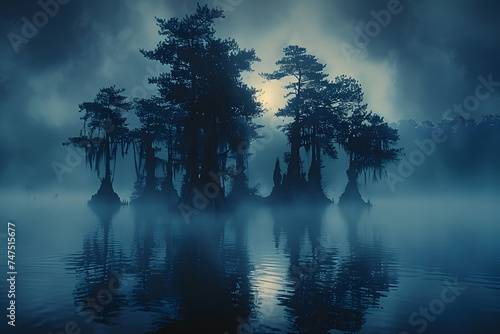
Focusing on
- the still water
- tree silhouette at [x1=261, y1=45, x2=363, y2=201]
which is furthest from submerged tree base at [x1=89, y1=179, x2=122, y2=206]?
the still water

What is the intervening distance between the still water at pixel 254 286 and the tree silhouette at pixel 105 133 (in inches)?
1572

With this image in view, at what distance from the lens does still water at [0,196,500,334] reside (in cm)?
841

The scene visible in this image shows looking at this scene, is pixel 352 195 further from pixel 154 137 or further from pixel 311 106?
pixel 154 137

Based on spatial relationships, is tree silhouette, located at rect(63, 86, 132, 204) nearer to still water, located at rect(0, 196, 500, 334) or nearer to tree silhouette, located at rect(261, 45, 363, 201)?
tree silhouette, located at rect(261, 45, 363, 201)

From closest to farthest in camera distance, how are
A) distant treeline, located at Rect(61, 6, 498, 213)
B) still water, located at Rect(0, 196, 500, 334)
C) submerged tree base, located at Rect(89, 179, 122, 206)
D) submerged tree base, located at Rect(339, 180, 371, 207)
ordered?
still water, located at Rect(0, 196, 500, 334) → distant treeline, located at Rect(61, 6, 498, 213) → submerged tree base, located at Rect(339, 180, 371, 207) → submerged tree base, located at Rect(89, 179, 122, 206)

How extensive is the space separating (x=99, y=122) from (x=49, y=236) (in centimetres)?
4037

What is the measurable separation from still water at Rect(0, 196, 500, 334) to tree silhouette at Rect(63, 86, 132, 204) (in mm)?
39935

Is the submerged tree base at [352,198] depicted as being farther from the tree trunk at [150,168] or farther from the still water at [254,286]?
the still water at [254,286]

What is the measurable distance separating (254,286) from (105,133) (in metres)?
54.6

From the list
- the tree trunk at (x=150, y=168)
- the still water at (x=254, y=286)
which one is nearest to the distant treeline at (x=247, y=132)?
the tree trunk at (x=150, y=168)

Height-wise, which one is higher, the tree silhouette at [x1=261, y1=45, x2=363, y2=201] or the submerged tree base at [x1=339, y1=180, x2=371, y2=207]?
the tree silhouette at [x1=261, y1=45, x2=363, y2=201]

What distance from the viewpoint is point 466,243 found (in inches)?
834

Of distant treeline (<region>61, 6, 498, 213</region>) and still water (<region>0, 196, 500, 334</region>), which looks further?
distant treeline (<region>61, 6, 498, 213</region>)

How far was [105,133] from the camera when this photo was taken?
6197cm
